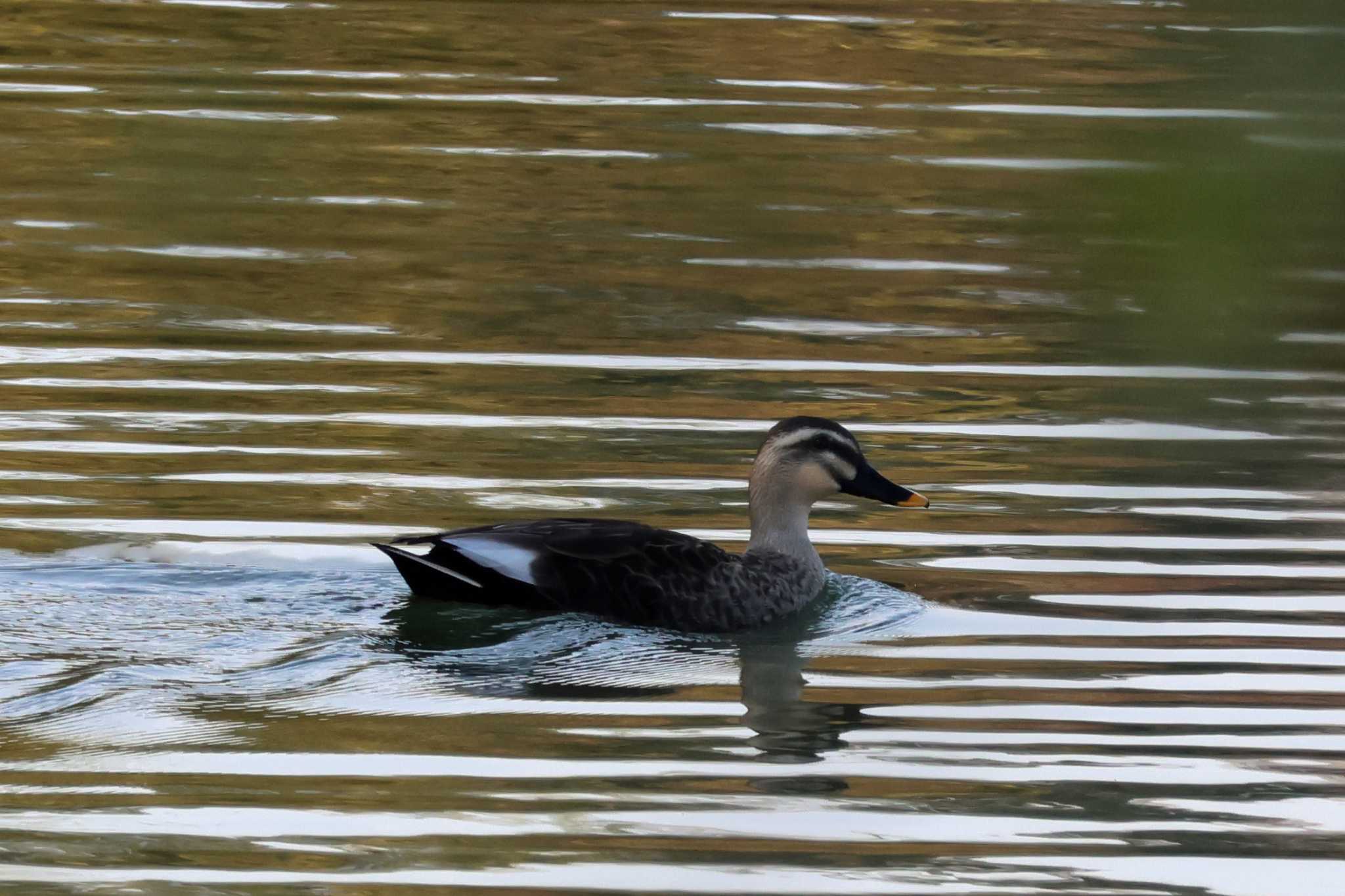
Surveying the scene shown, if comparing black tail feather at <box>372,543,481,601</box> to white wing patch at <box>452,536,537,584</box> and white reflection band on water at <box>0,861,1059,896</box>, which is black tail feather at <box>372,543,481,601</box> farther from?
white reflection band on water at <box>0,861,1059,896</box>

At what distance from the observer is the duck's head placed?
8.36 meters

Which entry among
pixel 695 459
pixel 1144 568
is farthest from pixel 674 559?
pixel 1144 568

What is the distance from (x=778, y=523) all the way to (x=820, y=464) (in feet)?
1.04

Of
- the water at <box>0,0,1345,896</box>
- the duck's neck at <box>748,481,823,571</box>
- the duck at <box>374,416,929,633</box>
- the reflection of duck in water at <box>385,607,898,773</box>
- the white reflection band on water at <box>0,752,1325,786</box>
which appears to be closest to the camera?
the water at <box>0,0,1345,896</box>

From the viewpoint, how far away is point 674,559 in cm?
785

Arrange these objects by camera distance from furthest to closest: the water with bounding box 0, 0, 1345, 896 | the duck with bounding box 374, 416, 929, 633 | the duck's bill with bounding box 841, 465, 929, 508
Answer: the duck's bill with bounding box 841, 465, 929, 508
the duck with bounding box 374, 416, 929, 633
the water with bounding box 0, 0, 1345, 896

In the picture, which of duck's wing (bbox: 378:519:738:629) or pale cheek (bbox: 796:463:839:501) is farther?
pale cheek (bbox: 796:463:839:501)

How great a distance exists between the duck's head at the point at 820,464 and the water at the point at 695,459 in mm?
311

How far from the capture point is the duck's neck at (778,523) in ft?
27.8

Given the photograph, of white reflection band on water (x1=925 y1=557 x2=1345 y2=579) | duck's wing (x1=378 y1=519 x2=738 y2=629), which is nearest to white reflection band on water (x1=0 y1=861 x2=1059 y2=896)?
duck's wing (x1=378 y1=519 x2=738 y2=629)

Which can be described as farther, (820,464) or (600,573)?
(820,464)

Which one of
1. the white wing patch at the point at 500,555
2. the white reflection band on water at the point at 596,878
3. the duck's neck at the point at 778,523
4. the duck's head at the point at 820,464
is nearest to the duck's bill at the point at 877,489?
the duck's head at the point at 820,464

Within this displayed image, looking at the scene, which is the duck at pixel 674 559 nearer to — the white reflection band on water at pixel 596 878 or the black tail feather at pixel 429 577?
the black tail feather at pixel 429 577

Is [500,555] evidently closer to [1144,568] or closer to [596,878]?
[1144,568]
